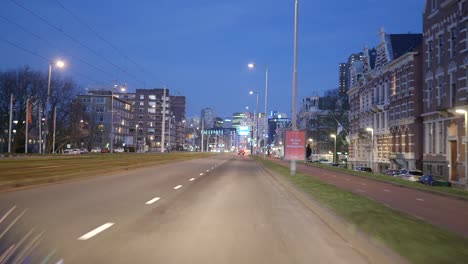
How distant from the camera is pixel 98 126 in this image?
120 m

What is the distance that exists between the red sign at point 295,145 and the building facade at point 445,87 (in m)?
16.9

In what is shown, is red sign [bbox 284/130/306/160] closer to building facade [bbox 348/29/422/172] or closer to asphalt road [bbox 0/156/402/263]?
asphalt road [bbox 0/156/402/263]

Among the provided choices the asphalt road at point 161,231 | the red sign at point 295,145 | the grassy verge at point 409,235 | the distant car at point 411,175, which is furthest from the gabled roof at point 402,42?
the grassy verge at point 409,235

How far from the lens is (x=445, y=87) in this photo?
4759 centimetres

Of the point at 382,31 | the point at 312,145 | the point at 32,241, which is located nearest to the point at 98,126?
the point at 312,145

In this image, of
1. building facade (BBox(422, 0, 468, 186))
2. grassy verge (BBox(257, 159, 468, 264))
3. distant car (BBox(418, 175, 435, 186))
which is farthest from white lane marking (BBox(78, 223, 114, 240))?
building facade (BBox(422, 0, 468, 186))

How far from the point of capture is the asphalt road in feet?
26.5

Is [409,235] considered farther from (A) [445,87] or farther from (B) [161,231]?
(A) [445,87]

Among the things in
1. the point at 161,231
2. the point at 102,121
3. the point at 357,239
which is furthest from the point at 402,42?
the point at 102,121

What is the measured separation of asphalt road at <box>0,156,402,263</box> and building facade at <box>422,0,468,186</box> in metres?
32.5

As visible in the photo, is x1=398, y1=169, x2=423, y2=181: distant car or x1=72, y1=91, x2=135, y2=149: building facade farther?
x1=72, y1=91, x2=135, y2=149: building facade

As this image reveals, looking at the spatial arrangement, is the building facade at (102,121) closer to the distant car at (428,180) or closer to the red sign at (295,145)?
the distant car at (428,180)

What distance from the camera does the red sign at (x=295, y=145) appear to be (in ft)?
106

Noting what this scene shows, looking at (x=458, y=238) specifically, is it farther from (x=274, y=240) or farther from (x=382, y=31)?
(x=382, y=31)
